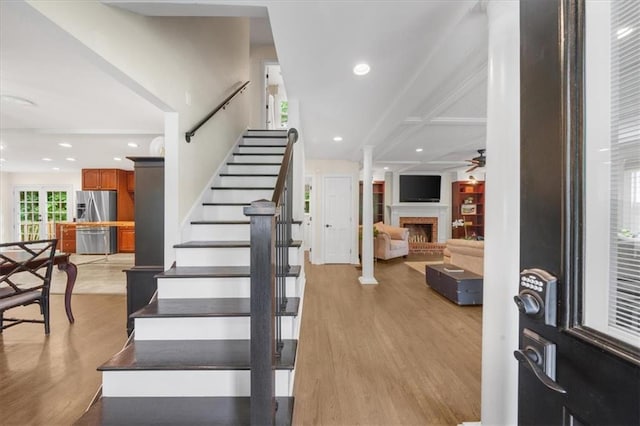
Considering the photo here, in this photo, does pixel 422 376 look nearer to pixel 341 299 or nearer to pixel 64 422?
pixel 341 299

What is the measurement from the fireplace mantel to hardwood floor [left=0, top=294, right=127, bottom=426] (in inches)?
297

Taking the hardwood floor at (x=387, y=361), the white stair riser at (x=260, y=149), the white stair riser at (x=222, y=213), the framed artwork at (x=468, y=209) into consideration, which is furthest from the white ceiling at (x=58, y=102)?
the framed artwork at (x=468, y=209)

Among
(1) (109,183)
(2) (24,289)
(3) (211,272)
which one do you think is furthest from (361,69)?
(1) (109,183)

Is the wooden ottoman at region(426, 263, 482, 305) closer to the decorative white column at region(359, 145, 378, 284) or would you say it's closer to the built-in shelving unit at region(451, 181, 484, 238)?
the decorative white column at region(359, 145, 378, 284)

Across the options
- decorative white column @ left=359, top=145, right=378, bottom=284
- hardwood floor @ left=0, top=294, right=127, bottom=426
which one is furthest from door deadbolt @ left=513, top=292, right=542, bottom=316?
decorative white column @ left=359, top=145, right=378, bottom=284

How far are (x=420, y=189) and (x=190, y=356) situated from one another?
27.3 feet

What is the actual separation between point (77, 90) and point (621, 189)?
160 inches

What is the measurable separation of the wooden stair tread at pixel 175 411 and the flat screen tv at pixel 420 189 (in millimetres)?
8015

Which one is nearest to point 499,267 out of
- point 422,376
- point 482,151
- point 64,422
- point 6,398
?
point 422,376

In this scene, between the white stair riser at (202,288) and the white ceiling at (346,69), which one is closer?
the white ceiling at (346,69)

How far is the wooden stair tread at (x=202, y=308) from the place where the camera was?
63.4 inches

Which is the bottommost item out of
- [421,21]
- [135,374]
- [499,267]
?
[135,374]

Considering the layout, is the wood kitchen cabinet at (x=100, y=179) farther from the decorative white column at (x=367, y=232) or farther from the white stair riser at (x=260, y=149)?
the decorative white column at (x=367, y=232)

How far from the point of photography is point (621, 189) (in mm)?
483
